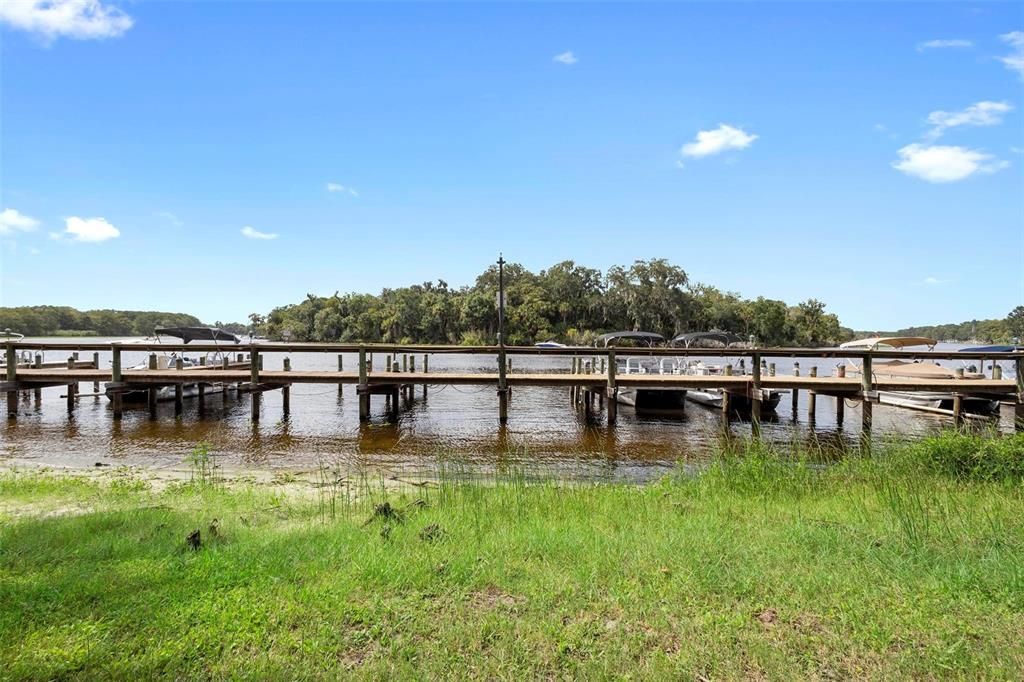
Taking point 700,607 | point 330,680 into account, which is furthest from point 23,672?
point 700,607

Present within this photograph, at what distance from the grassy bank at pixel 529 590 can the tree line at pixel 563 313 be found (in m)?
76.5

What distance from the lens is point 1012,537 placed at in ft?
15.7

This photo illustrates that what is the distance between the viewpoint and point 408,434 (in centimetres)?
1712

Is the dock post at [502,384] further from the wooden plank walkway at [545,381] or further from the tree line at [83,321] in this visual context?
the tree line at [83,321]

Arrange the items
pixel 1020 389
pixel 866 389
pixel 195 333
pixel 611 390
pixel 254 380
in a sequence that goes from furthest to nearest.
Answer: pixel 195 333 → pixel 254 380 → pixel 611 390 → pixel 866 389 → pixel 1020 389

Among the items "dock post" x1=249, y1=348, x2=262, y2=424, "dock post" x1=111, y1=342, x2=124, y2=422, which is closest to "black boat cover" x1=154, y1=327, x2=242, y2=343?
"dock post" x1=111, y1=342, x2=124, y2=422

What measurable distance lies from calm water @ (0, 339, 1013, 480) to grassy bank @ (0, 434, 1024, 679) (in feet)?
13.2

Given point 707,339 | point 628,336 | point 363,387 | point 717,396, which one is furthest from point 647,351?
point 707,339

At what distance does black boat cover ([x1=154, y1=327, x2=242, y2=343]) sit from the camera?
92.0ft

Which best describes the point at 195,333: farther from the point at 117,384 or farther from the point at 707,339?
the point at 707,339

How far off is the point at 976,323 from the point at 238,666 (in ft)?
615

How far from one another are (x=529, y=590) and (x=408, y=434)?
535 inches

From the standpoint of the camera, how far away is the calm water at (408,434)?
13.1 m

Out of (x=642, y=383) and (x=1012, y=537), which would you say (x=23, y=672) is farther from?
(x=642, y=383)
